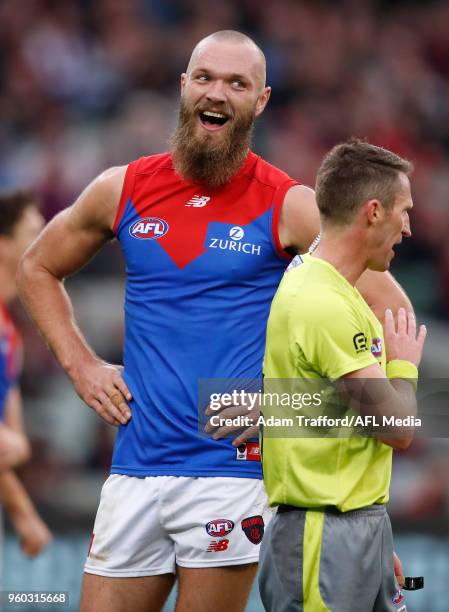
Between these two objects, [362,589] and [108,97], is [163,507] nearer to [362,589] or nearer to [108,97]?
[362,589]

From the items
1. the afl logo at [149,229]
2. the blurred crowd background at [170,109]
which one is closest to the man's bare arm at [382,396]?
the afl logo at [149,229]

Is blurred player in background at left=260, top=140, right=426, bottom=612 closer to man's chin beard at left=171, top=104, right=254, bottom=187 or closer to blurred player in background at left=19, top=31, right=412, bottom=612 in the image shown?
blurred player in background at left=19, top=31, right=412, bottom=612

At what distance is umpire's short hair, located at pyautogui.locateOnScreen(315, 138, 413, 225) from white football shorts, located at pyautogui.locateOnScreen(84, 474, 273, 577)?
1122 mm

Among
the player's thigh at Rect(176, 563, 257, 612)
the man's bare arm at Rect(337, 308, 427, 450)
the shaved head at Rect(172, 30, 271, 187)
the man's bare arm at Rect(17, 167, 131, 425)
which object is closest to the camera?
the man's bare arm at Rect(337, 308, 427, 450)

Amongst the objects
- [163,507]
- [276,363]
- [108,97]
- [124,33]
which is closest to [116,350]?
[108,97]

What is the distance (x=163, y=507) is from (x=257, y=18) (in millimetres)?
7706

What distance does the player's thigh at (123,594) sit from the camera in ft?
13.4

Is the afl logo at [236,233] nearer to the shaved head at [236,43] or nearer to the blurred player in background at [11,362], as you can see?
the shaved head at [236,43]

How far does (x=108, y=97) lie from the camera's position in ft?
34.1

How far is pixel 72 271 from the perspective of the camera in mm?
4578

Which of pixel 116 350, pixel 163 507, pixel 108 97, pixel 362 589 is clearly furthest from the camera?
pixel 108 97

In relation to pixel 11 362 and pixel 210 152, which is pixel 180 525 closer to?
pixel 210 152

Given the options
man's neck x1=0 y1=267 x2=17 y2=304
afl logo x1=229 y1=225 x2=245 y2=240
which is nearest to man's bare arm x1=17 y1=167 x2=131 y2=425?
afl logo x1=229 y1=225 x2=245 y2=240

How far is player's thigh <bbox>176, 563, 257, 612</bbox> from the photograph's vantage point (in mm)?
4020
